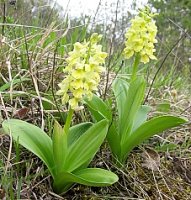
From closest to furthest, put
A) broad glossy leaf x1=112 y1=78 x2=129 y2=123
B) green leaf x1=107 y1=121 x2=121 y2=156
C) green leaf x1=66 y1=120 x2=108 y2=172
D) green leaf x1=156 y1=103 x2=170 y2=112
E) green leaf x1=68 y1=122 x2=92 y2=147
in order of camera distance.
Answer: green leaf x1=66 y1=120 x2=108 y2=172, green leaf x1=68 y1=122 x2=92 y2=147, green leaf x1=107 y1=121 x2=121 y2=156, broad glossy leaf x1=112 y1=78 x2=129 y2=123, green leaf x1=156 y1=103 x2=170 y2=112

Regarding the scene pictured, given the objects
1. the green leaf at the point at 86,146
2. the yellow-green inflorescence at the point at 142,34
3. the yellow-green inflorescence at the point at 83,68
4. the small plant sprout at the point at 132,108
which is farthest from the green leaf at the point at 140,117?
the yellow-green inflorescence at the point at 83,68

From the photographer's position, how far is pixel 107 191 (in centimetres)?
168

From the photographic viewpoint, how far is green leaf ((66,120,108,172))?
4.89 ft

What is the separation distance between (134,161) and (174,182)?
198 millimetres

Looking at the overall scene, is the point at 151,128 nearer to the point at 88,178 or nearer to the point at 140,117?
the point at 140,117

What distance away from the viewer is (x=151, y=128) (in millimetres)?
1700

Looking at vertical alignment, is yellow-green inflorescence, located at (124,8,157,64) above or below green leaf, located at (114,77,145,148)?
above

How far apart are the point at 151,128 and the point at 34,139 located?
48 centimetres

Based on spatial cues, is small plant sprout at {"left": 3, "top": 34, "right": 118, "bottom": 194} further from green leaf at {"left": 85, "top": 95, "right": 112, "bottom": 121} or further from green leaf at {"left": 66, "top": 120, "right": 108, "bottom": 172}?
green leaf at {"left": 85, "top": 95, "right": 112, "bottom": 121}

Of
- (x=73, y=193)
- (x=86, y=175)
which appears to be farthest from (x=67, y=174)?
(x=73, y=193)

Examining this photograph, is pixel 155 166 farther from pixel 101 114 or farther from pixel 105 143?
pixel 101 114

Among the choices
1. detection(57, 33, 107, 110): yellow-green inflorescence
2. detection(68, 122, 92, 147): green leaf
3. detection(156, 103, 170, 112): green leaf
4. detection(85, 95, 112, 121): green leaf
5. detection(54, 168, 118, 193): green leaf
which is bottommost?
detection(54, 168, 118, 193): green leaf

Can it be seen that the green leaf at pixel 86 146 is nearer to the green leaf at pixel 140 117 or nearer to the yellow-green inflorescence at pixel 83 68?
the yellow-green inflorescence at pixel 83 68

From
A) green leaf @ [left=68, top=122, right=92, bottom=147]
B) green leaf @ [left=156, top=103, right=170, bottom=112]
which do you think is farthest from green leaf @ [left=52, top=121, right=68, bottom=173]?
green leaf @ [left=156, top=103, right=170, bottom=112]
